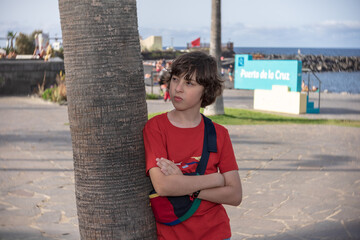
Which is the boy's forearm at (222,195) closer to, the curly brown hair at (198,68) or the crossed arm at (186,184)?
the crossed arm at (186,184)

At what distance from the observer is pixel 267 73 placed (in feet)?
56.4

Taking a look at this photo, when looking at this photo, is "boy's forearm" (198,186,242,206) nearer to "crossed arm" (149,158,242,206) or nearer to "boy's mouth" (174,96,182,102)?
"crossed arm" (149,158,242,206)

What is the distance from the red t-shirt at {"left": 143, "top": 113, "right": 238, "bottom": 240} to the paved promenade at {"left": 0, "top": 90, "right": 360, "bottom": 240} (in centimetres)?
264

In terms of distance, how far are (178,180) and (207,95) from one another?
0.50 m

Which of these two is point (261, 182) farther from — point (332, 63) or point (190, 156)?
point (332, 63)

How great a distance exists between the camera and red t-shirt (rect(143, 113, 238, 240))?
8.21 ft

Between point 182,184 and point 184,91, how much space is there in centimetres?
47

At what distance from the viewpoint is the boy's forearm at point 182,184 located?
8.01 feet

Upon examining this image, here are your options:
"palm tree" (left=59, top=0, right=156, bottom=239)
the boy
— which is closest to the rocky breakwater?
"palm tree" (left=59, top=0, right=156, bottom=239)

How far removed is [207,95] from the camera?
2.67 metres

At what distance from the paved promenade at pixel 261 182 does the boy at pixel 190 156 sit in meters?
2.64

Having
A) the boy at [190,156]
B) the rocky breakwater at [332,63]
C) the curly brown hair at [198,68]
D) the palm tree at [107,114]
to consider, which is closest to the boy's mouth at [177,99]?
the boy at [190,156]

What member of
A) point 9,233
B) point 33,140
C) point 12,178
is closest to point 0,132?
point 33,140

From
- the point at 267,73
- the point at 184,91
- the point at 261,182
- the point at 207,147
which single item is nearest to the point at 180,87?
the point at 184,91
